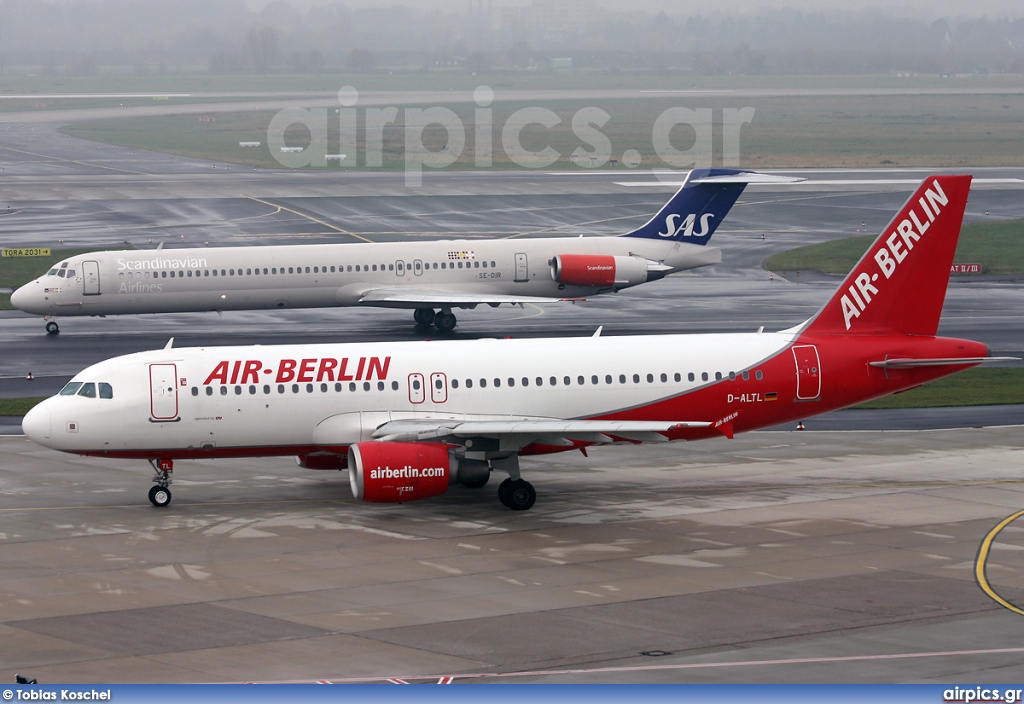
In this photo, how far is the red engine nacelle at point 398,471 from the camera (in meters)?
30.4

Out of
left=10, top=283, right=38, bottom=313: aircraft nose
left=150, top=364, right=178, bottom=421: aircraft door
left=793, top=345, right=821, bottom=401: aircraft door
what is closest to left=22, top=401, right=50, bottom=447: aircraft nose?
left=150, top=364, right=178, bottom=421: aircraft door

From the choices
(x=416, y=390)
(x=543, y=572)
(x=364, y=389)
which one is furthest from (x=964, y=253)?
(x=543, y=572)

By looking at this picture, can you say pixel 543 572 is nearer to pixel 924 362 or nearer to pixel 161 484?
pixel 161 484

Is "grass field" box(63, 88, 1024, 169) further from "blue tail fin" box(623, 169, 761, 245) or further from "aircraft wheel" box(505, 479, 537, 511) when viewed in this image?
"aircraft wheel" box(505, 479, 537, 511)

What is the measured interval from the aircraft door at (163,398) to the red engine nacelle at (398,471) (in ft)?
15.7

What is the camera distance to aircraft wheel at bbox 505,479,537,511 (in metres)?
32.4

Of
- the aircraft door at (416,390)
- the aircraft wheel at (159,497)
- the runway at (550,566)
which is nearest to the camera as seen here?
the runway at (550,566)

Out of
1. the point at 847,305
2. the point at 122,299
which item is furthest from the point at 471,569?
the point at 122,299

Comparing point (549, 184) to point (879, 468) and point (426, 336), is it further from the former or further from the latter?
point (879, 468)

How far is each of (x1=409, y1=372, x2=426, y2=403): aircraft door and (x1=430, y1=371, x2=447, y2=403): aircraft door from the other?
8.7 inches

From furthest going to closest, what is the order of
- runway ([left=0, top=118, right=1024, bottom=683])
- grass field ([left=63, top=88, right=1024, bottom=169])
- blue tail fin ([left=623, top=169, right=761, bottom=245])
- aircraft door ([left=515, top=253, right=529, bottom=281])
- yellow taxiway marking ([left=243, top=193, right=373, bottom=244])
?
grass field ([left=63, top=88, right=1024, bottom=169])
yellow taxiway marking ([left=243, top=193, right=373, bottom=244])
blue tail fin ([left=623, top=169, right=761, bottom=245])
aircraft door ([left=515, top=253, right=529, bottom=281])
runway ([left=0, top=118, right=1024, bottom=683])

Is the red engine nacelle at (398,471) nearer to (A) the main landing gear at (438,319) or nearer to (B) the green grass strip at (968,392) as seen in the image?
(B) the green grass strip at (968,392)

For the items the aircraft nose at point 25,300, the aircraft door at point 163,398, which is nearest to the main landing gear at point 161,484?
the aircraft door at point 163,398

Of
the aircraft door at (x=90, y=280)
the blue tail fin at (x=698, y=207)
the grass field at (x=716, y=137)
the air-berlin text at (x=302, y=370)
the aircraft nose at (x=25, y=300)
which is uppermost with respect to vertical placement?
the grass field at (x=716, y=137)
